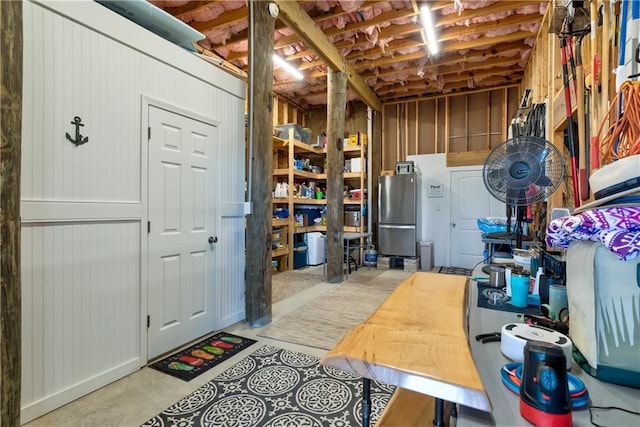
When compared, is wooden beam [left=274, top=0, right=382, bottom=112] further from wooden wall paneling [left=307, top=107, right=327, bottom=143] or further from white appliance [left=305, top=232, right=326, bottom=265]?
white appliance [left=305, top=232, right=326, bottom=265]

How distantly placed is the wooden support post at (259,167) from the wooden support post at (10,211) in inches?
69.1

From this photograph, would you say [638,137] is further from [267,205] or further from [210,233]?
[210,233]

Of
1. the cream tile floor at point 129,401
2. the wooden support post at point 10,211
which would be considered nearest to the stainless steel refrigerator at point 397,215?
the cream tile floor at point 129,401

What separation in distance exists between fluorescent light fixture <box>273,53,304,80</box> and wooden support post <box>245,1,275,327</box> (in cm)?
192

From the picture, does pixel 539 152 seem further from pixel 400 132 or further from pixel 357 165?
pixel 400 132

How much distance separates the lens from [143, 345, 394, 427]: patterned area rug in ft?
5.68

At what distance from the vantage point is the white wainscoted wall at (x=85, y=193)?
5.74ft

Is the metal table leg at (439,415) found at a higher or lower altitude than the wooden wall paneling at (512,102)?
lower

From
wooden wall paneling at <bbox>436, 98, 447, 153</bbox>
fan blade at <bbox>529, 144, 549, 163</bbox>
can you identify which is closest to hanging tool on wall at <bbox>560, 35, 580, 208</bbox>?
fan blade at <bbox>529, 144, 549, 163</bbox>

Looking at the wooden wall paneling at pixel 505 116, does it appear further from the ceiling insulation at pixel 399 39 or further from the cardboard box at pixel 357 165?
the cardboard box at pixel 357 165

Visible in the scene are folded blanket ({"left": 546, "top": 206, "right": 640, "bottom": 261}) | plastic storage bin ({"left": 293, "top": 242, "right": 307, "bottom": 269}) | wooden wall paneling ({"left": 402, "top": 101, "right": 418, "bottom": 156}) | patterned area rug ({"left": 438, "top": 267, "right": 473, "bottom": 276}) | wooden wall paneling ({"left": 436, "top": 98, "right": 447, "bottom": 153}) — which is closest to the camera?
folded blanket ({"left": 546, "top": 206, "right": 640, "bottom": 261})

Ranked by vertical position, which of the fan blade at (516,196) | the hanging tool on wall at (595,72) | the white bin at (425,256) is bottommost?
the white bin at (425,256)

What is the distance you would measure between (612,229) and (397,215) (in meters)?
5.58

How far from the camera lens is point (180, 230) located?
263 cm
